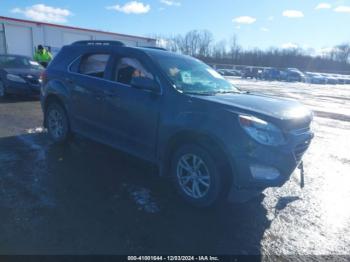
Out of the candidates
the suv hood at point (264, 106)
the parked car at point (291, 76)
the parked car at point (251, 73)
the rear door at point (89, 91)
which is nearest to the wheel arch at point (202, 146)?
the suv hood at point (264, 106)

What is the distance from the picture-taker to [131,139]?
172 inches

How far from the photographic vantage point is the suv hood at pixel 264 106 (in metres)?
3.47

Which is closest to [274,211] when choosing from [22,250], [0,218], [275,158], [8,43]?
[275,158]

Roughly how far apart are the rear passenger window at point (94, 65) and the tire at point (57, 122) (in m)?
1.01

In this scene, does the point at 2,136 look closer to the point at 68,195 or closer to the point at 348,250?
the point at 68,195

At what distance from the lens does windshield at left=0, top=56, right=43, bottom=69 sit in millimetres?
11310

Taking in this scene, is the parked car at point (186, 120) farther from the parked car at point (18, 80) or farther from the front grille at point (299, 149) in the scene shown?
the parked car at point (18, 80)

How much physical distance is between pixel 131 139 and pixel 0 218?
6.16ft

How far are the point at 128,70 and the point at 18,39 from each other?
91.5ft

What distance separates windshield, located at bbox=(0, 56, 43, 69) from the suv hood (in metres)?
10.1

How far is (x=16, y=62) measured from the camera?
37.9ft

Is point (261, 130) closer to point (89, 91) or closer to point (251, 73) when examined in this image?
point (89, 91)

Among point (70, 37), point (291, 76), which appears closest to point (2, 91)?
point (70, 37)

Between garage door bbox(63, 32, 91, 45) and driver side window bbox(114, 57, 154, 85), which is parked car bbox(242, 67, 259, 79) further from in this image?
driver side window bbox(114, 57, 154, 85)
